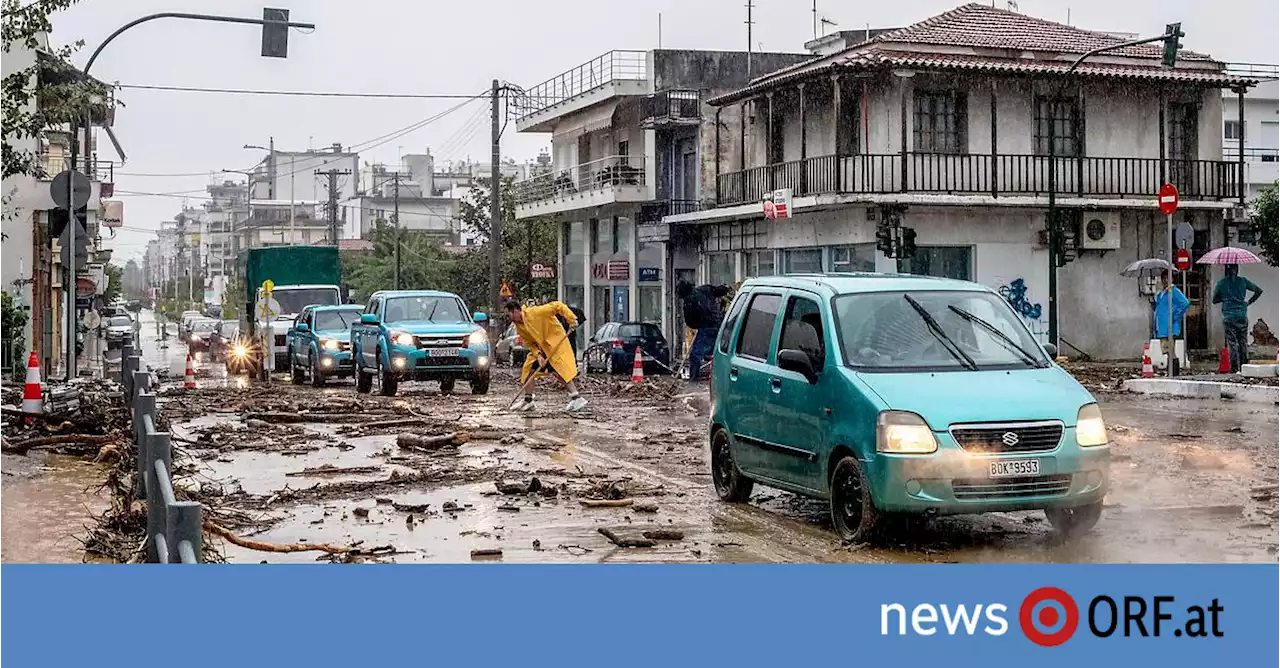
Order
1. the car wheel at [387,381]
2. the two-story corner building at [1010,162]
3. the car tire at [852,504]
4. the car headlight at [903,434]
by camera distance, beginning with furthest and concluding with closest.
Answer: the two-story corner building at [1010,162] → the car wheel at [387,381] → the car tire at [852,504] → the car headlight at [903,434]

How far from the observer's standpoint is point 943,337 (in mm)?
10672

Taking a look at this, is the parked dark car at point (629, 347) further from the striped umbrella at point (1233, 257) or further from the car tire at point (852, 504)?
the car tire at point (852, 504)

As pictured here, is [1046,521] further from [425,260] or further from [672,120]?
[425,260]

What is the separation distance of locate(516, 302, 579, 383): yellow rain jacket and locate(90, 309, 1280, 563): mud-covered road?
69 cm

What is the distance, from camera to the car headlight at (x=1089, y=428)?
9.82 m

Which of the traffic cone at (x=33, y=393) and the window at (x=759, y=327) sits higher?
the window at (x=759, y=327)

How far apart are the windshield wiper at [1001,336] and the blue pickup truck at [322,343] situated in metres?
22.2

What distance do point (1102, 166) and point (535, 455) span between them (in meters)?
28.0

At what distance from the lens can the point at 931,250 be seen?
1572 inches

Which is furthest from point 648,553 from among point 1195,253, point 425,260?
point 425,260

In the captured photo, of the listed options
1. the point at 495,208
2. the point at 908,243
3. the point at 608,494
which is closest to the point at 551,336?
the point at 608,494

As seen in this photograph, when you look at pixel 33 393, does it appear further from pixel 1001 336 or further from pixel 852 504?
pixel 1001 336

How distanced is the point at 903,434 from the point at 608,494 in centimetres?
358

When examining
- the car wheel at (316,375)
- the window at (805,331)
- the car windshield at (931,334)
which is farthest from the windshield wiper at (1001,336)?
the car wheel at (316,375)
